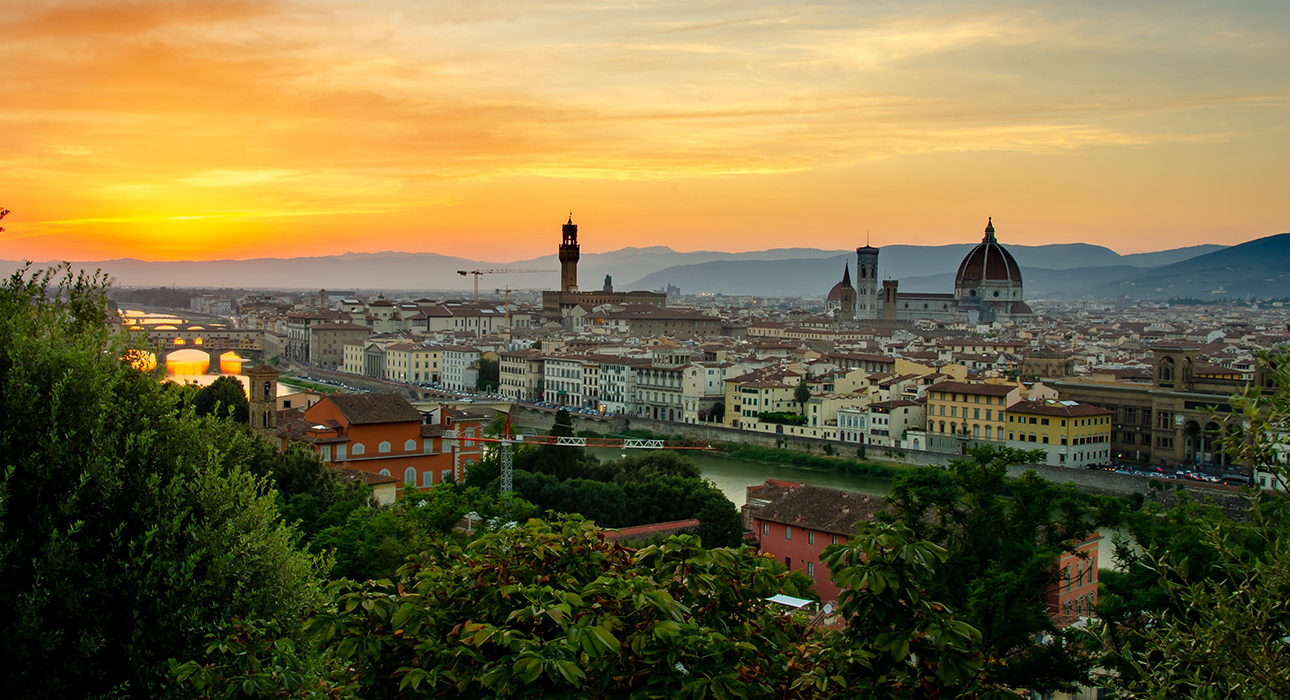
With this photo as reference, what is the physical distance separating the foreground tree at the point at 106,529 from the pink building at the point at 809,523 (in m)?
7.43

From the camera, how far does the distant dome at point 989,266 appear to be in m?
61.7

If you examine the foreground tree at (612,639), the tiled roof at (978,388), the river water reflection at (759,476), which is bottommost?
the river water reflection at (759,476)

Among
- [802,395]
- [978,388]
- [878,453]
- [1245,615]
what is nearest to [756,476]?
[878,453]

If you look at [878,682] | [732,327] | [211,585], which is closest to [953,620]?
[878,682]

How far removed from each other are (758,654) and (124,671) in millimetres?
1505

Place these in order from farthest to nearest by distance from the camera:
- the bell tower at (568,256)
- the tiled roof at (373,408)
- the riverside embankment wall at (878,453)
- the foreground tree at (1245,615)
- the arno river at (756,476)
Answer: the bell tower at (568,256) < the arno river at (756,476) < the riverside embankment wall at (878,453) < the tiled roof at (373,408) < the foreground tree at (1245,615)

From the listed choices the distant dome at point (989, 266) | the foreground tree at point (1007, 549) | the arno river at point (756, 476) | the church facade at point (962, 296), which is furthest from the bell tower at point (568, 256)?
the foreground tree at point (1007, 549)

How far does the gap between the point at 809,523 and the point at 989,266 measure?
54840 millimetres

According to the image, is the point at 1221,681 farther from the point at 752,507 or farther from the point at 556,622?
the point at 752,507

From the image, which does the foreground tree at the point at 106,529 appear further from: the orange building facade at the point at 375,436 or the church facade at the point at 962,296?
the church facade at the point at 962,296

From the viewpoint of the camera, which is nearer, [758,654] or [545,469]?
[758,654]

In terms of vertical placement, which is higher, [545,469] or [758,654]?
[758,654]

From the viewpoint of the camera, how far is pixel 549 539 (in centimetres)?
288

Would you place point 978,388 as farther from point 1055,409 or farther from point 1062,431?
point 1062,431
